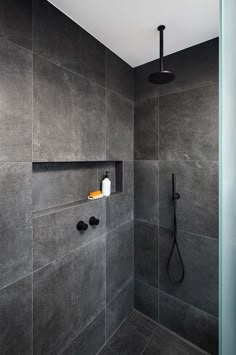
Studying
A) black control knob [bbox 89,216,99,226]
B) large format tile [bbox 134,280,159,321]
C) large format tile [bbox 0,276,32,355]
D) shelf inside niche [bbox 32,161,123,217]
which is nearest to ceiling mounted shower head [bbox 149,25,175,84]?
shelf inside niche [bbox 32,161,123,217]

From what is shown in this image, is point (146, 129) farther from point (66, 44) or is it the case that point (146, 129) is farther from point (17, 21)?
point (17, 21)

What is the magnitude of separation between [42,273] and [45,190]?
0.50 metres

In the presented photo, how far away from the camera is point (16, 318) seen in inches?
39.0

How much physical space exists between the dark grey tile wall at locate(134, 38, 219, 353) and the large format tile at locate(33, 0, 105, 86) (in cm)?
60

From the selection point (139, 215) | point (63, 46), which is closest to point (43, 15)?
point (63, 46)

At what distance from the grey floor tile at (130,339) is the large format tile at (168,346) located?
0.20ft

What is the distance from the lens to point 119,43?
158 cm

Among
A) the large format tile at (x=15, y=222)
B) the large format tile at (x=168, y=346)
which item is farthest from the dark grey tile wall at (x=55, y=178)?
the large format tile at (x=168, y=346)

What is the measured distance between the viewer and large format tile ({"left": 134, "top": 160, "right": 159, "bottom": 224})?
187 centimetres

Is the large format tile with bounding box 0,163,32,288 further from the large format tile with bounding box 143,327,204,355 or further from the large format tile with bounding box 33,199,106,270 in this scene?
the large format tile with bounding box 143,327,204,355

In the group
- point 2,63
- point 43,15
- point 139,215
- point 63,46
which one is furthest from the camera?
point 139,215

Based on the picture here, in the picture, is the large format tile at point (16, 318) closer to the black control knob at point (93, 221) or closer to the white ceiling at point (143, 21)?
the black control knob at point (93, 221)

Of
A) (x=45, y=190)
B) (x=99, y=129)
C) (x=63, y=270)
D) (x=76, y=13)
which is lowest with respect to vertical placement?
(x=63, y=270)

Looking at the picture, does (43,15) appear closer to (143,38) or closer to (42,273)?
(143,38)
